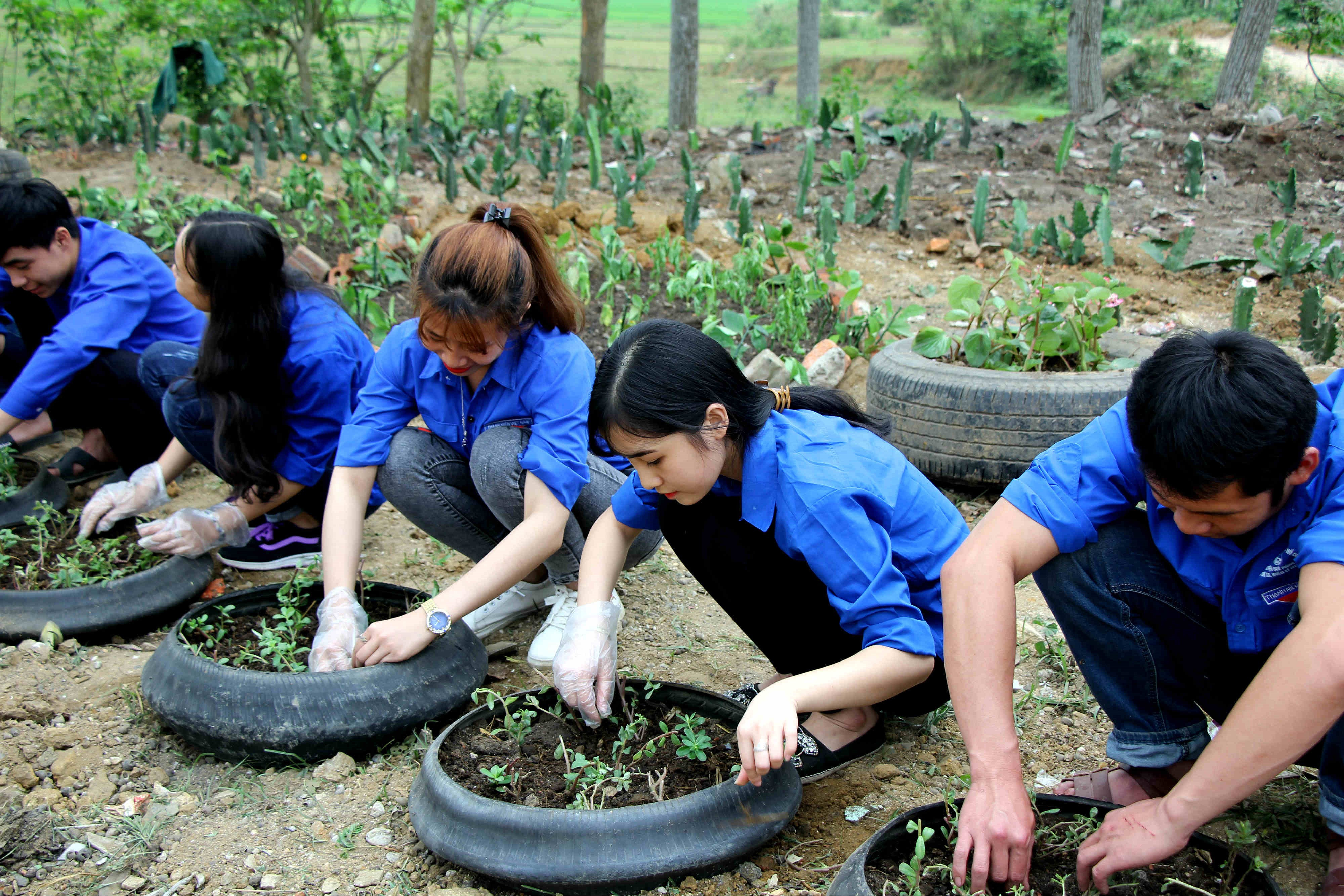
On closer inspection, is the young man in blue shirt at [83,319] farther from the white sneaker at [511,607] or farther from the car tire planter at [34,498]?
the white sneaker at [511,607]

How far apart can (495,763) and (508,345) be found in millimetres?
865

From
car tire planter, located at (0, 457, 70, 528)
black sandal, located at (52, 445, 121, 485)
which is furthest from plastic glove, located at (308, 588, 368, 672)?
black sandal, located at (52, 445, 121, 485)

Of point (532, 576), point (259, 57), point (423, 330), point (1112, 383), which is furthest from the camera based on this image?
point (259, 57)

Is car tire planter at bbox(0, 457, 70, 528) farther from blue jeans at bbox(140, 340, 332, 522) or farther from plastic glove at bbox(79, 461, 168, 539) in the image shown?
blue jeans at bbox(140, 340, 332, 522)

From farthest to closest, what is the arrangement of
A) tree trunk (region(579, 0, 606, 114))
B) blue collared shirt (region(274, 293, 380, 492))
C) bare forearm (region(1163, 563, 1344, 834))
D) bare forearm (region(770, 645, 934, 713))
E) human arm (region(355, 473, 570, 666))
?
tree trunk (region(579, 0, 606, 114)), blue collared shirt (region(274, 293, 380, 492)), human arm (region(355, 473, 570, 666)), bare forearm (region(770, 645, 934, 713)), bare forearm (region(1163, 563, 1344, 834))

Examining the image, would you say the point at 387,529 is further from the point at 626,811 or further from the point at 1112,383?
the point at 1112,383

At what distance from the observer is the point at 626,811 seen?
151 centimetres

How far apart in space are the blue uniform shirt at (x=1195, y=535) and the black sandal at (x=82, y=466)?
295 cm

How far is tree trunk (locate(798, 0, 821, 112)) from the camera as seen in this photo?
9914 mm

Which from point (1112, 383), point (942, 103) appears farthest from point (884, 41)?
point (1112, 383)

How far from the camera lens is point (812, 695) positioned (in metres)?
1.47

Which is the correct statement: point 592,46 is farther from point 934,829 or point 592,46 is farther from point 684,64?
point 934,829

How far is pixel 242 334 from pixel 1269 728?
223cm

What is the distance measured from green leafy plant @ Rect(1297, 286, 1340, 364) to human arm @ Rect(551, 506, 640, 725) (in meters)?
2.62
